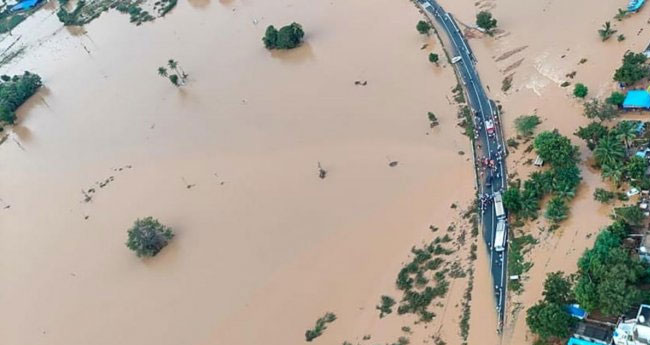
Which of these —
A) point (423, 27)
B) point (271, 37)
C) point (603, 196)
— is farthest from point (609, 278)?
point (271, 37)

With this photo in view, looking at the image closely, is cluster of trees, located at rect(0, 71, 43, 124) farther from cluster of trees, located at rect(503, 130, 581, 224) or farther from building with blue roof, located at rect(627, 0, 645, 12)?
building with blue roof, located at rect(627, 0, 645, 12)

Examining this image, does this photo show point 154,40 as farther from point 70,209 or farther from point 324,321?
point 324,321

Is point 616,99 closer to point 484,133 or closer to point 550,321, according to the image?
point 484,133

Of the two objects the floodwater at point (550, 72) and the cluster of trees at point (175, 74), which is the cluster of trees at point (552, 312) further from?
the cluster of trees at point (175, 74)

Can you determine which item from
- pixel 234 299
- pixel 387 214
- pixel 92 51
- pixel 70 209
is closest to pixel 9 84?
pixel 92 51

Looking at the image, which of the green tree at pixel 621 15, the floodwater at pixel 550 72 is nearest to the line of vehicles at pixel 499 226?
the floodwater at pixel 550 72

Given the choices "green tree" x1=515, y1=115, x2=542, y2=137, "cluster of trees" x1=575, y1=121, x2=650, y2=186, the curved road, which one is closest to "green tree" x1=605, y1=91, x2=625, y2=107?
"cluster of trees" x1=575, y1=121, x2=650, y2=186
